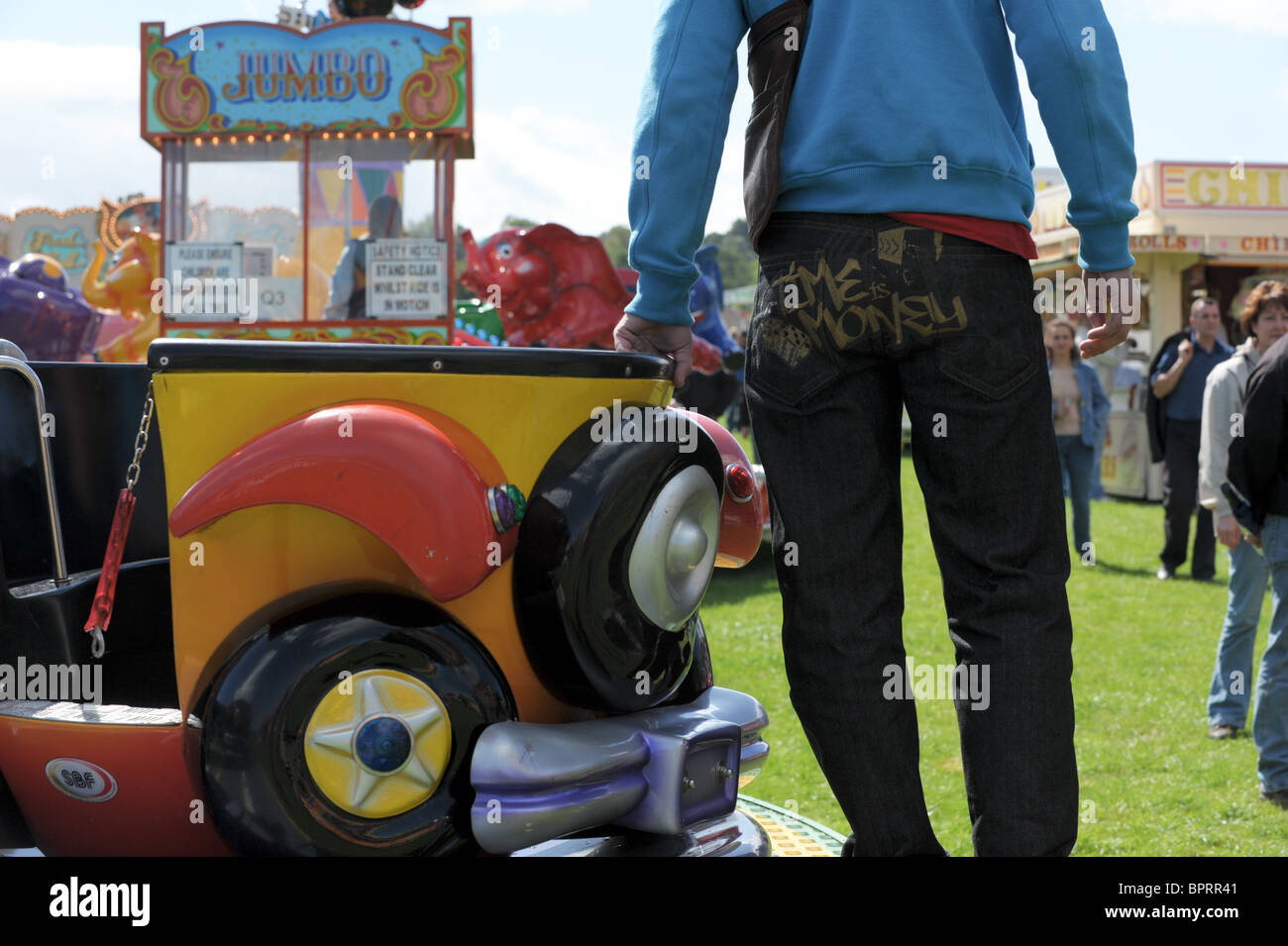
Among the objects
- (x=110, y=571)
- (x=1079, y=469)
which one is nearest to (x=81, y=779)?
(x=110, y=571)

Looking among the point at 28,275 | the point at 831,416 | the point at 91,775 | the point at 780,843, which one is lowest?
the point at 780,843

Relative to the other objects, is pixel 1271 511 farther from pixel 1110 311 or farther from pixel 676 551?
pixel 676 551

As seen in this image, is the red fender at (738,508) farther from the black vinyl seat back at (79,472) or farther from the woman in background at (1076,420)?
the woman in background at (1076,420)

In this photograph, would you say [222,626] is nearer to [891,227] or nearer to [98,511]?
[98,511]

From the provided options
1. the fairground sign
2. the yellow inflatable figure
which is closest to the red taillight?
the fairground sign

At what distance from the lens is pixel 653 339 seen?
1772 millimetres

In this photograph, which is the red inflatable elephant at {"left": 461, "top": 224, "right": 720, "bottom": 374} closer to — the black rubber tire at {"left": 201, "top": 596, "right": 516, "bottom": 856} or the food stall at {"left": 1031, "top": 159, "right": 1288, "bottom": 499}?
the black rubber tire at {"left": 201, "top": 596, "right": 516, "bottom": 856}

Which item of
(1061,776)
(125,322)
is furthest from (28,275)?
(1061,776)

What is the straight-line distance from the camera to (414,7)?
11.3 m

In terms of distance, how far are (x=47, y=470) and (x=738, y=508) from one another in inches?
48.5

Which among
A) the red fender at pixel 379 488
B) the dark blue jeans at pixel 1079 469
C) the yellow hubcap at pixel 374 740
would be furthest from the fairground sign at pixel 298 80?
A: the yellow hubcap at pixel 374 740

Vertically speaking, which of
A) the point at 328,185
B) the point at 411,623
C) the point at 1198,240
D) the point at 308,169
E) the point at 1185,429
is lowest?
the point at 411,623

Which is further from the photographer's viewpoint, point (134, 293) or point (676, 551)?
point (134, 293)

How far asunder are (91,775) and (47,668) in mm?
344
